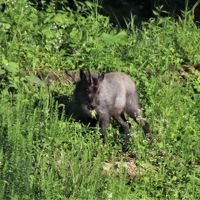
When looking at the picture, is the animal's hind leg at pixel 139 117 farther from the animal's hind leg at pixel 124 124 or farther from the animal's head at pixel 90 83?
the animal's head at pixel 90 83

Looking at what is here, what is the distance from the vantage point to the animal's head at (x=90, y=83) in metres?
9.73

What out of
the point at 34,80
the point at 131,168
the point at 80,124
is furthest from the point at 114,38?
the point at 131,168

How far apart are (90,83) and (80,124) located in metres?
0.53

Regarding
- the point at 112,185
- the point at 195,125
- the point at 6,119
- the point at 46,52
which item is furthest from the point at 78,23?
the point at 112,185

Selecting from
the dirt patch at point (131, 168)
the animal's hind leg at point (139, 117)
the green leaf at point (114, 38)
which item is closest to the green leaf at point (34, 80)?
the animal's hind leg at point (139, 117)

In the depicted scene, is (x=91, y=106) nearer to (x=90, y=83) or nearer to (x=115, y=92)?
(x=90, y=83)

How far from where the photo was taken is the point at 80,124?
31.2ft

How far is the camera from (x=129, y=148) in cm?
945

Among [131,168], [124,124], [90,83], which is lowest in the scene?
[131,168]

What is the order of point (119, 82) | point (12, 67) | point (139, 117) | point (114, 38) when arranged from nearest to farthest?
1. point (139, 117)
2. point (12, 67)
3. point (119, 82)
4. point (114, 38)

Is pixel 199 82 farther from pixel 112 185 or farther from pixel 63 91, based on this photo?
pixel 112 185

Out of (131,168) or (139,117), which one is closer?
(131,168)

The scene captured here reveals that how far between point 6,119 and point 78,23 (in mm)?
3513

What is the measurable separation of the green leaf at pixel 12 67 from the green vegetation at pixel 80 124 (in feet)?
0.06
